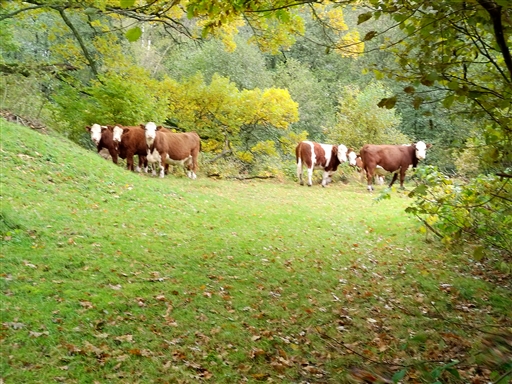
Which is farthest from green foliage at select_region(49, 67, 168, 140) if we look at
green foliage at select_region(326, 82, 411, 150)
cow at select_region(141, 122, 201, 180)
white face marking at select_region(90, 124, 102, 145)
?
green foliage at select_region(326, 82, 411, 150)

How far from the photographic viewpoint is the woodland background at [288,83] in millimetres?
3436

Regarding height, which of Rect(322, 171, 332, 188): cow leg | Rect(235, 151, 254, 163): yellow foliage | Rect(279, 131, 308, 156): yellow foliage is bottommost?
Rect(322, 171, 332, 188): cow leg

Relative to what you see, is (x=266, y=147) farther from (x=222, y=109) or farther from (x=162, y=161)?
(x=162, y=161)

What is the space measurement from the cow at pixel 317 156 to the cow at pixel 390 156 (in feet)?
3.36

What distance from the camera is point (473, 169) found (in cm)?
1398

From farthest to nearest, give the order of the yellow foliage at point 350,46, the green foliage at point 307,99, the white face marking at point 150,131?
the green foliage at point 307,99 < the white face marking at point 150,131 < the yellow foliage at point 350,46

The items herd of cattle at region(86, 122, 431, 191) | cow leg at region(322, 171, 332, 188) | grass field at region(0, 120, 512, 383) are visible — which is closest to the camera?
grass field at region(0, 120, 512, 383)

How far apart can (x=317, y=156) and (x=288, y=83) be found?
1240 cm

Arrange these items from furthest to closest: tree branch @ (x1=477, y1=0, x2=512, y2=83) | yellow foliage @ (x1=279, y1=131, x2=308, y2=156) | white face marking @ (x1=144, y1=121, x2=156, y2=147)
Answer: yellow foliage @ (x1=279, y1=131, x2=308, y2=156) → white face marking @ (x1=144, y1=121, x2=156, y2=147) → tree branch @ (x1=477, y1=0, x2=512, y2=83)

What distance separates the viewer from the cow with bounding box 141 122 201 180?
15078 mm

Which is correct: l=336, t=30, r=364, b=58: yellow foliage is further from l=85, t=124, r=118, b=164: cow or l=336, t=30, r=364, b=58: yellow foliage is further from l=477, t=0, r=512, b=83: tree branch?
l=85, t=124, r=118, b=164: cow

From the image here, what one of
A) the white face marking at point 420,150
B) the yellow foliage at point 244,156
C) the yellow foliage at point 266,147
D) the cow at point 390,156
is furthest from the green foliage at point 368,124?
the yellow foliage at point 244,156

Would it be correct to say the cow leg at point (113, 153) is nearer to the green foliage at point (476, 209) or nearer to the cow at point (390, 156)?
the cow at point (390, 156)

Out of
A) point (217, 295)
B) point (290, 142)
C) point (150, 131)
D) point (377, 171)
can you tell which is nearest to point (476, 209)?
point (217, 295)
